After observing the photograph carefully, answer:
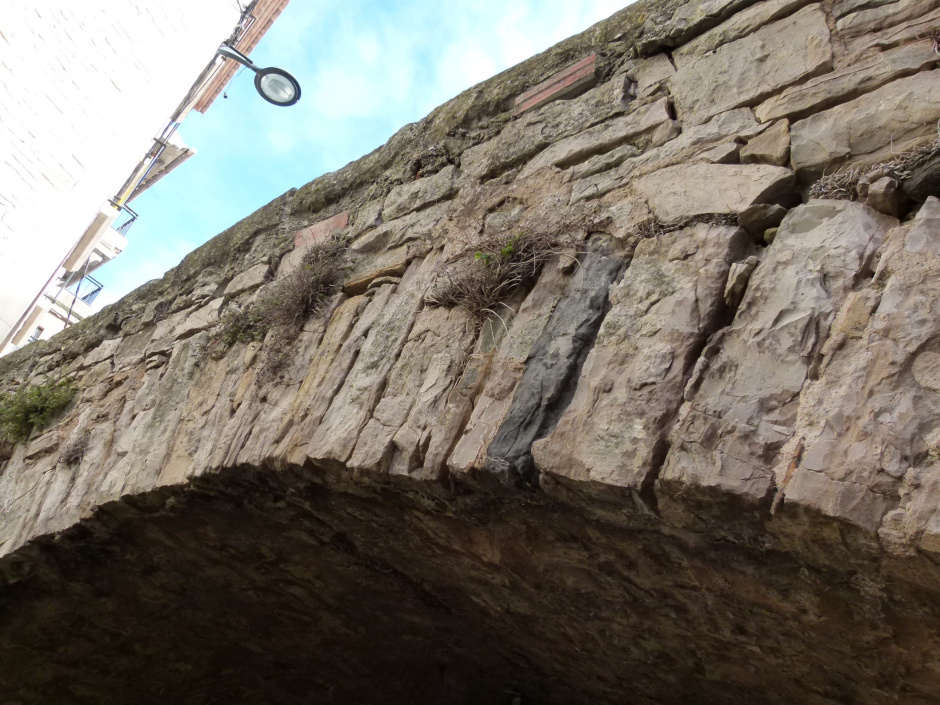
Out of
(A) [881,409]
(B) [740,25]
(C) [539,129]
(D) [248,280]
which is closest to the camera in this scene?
(A) [881,409]

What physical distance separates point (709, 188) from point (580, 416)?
2.28ft

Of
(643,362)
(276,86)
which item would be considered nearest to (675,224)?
(643,362)

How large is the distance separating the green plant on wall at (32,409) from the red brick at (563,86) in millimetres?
2903

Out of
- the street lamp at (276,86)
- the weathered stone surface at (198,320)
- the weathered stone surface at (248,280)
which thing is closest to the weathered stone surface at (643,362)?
the weathered stone surface at (248,280)

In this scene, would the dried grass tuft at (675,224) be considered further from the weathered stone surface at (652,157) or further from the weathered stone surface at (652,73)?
the weathered stone surface at (652,73)

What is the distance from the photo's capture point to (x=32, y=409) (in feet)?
13.4

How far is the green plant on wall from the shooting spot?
160 inches

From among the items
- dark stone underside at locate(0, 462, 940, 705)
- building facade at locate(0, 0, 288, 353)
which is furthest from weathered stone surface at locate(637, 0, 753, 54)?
building facade at locate(0, 0, 288, 353)

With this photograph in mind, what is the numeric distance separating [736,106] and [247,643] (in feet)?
10.7

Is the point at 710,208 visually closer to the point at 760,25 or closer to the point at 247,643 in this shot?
the point at 760,25

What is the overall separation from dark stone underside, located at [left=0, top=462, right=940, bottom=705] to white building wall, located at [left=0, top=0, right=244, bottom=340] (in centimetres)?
365

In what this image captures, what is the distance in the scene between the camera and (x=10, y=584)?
11.7 feet

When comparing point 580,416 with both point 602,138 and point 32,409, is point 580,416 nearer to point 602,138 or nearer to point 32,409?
point 602,138

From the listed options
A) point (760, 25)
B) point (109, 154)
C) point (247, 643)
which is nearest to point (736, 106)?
point (760, 25)
